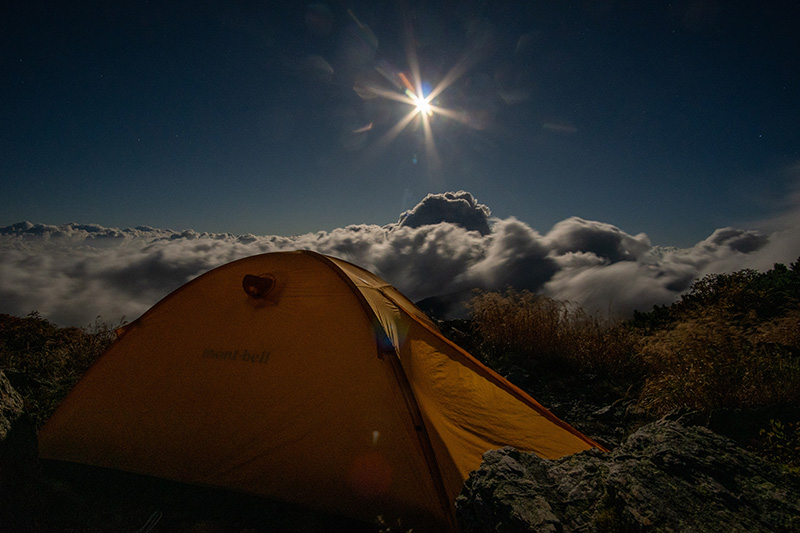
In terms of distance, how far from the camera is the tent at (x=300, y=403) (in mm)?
2791

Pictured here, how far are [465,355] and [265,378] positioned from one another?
83.0 inches

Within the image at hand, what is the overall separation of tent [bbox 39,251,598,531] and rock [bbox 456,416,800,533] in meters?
0.92

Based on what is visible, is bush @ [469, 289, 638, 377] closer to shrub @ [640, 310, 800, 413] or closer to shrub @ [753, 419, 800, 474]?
shrub @ [640, 310, 800, 413]

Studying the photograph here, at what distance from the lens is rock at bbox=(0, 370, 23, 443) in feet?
8.23

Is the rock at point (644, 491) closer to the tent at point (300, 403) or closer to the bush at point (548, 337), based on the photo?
the tent at point (300, 403)

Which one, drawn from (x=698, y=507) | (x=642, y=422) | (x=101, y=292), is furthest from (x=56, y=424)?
(x=101, y=292)

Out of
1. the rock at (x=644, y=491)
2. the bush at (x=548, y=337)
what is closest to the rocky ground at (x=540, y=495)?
the rock at (x=644, y=491)

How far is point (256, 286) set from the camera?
12.0 feet

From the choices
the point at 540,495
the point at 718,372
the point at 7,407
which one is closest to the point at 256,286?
the point at 7,407

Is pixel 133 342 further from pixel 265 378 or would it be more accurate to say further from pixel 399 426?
pixel 399 426

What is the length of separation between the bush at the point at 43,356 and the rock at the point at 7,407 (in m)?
1.40

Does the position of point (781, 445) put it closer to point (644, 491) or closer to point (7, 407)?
point (644, 491)

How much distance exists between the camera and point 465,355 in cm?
360

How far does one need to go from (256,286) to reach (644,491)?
3.56m
